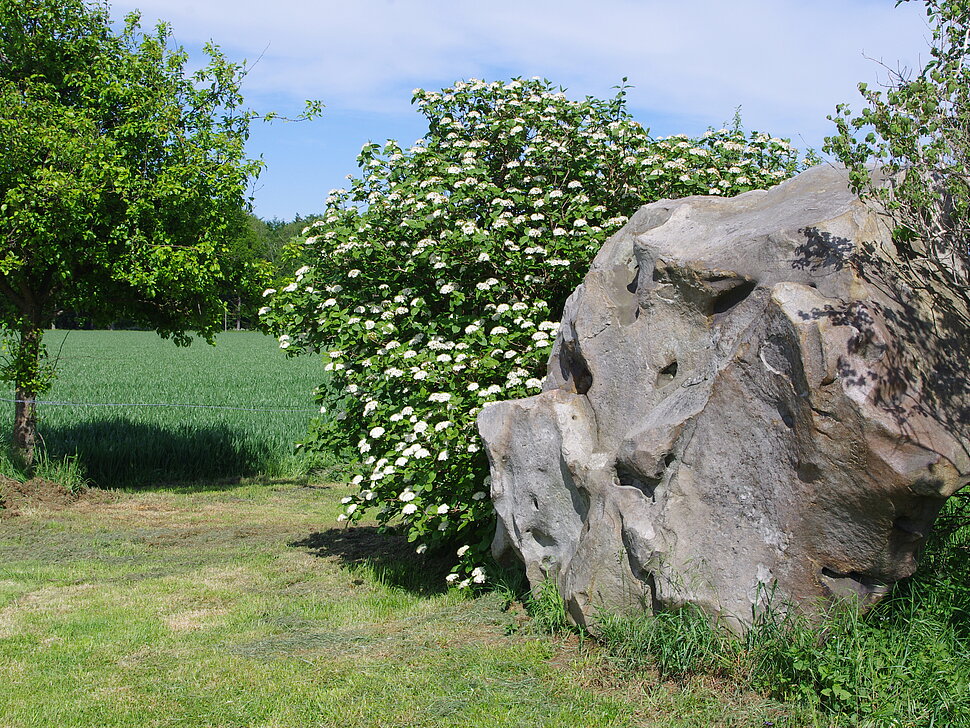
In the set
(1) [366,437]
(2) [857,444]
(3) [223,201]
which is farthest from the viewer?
(3) [223,201]

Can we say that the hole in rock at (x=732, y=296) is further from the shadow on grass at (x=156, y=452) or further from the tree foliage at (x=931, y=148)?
the shadow on grass at (x=156, y=452)

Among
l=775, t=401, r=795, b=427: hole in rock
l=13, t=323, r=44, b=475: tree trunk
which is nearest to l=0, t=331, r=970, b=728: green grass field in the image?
l=775, t=401, r=795, b=427: hole in rock

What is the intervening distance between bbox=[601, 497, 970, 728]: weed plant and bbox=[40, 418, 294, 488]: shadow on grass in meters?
9.52

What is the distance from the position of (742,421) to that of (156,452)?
10594 mm

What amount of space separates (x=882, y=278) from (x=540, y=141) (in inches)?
166

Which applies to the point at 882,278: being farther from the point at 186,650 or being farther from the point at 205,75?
the point at 205,75

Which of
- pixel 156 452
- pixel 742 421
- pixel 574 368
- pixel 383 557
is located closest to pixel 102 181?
pixel 156 452

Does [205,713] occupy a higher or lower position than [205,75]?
lower

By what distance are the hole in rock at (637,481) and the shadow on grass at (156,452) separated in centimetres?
894

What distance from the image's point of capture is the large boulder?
14.4 feet

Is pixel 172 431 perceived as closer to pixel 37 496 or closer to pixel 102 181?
pixel 37 496

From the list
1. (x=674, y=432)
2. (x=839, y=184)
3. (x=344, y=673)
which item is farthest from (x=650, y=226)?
(x=344, y=673)

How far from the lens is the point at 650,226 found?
6316 millimetres

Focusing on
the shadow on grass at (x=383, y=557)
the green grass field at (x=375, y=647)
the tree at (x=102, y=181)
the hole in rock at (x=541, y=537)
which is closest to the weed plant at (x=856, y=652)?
the green grass field at (x=375, y=647)
